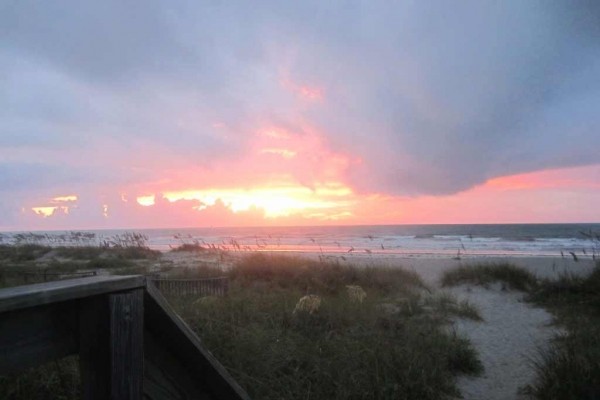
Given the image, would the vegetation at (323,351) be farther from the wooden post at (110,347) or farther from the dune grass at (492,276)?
the dune grass at (492,276)

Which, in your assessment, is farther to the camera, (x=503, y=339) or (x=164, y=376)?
(x=503, y=339)

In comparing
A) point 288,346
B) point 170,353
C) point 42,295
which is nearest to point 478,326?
point 288,346

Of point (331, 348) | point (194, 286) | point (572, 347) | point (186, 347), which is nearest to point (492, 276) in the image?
point (572, 347)

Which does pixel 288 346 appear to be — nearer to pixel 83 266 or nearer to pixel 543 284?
pixel 543 284

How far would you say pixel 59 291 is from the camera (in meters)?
1.34

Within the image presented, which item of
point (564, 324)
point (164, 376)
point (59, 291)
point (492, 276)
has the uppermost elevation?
point (59, 291)

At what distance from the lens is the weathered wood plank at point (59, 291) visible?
1.24m

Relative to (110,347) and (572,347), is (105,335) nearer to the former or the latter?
(110,347)

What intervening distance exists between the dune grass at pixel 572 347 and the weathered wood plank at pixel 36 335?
4688 mm

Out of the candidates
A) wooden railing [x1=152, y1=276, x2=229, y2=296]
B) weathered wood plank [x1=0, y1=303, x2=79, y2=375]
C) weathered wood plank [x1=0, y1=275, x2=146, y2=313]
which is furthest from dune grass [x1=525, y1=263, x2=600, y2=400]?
wooden railing [x1=152, y1=276, x2=229, y2=296]

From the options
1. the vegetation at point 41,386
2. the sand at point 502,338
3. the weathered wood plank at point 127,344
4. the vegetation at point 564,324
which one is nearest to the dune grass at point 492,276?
the vegetation at point 564,324

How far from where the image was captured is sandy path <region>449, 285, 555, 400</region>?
214 inches

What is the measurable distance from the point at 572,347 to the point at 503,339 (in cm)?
277

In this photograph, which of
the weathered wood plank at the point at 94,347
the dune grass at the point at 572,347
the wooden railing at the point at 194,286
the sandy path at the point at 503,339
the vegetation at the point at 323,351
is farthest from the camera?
the wooden railing at the point at 194,286
